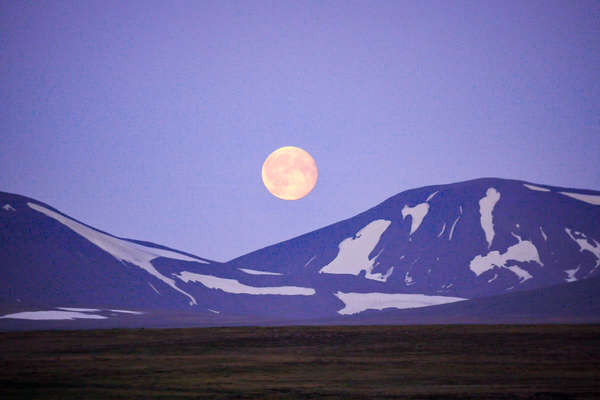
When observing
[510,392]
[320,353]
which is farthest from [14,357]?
[510,392]

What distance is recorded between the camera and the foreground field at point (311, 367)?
3188cm

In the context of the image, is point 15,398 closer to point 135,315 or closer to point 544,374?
point 544,374

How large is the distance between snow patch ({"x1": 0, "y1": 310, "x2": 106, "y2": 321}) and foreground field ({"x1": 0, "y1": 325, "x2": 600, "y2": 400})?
334ft

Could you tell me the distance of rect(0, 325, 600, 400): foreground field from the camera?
105 feet

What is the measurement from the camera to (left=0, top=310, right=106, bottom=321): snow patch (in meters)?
170

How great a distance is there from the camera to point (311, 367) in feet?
144

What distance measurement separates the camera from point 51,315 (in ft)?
584

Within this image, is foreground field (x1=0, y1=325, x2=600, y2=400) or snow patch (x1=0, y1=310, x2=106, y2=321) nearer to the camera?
foreground field (x1=0, y1=325, x2=600, y2=400)

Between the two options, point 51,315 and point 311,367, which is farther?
point 51,315

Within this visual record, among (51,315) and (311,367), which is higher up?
(311,367)

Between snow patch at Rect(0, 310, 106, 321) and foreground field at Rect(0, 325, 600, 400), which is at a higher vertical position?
foreground field at Rect(0, 325, 600, 400)

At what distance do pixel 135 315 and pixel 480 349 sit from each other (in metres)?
149

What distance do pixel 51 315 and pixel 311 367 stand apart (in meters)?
145

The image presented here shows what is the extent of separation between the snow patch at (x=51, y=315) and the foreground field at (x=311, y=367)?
102 metres
